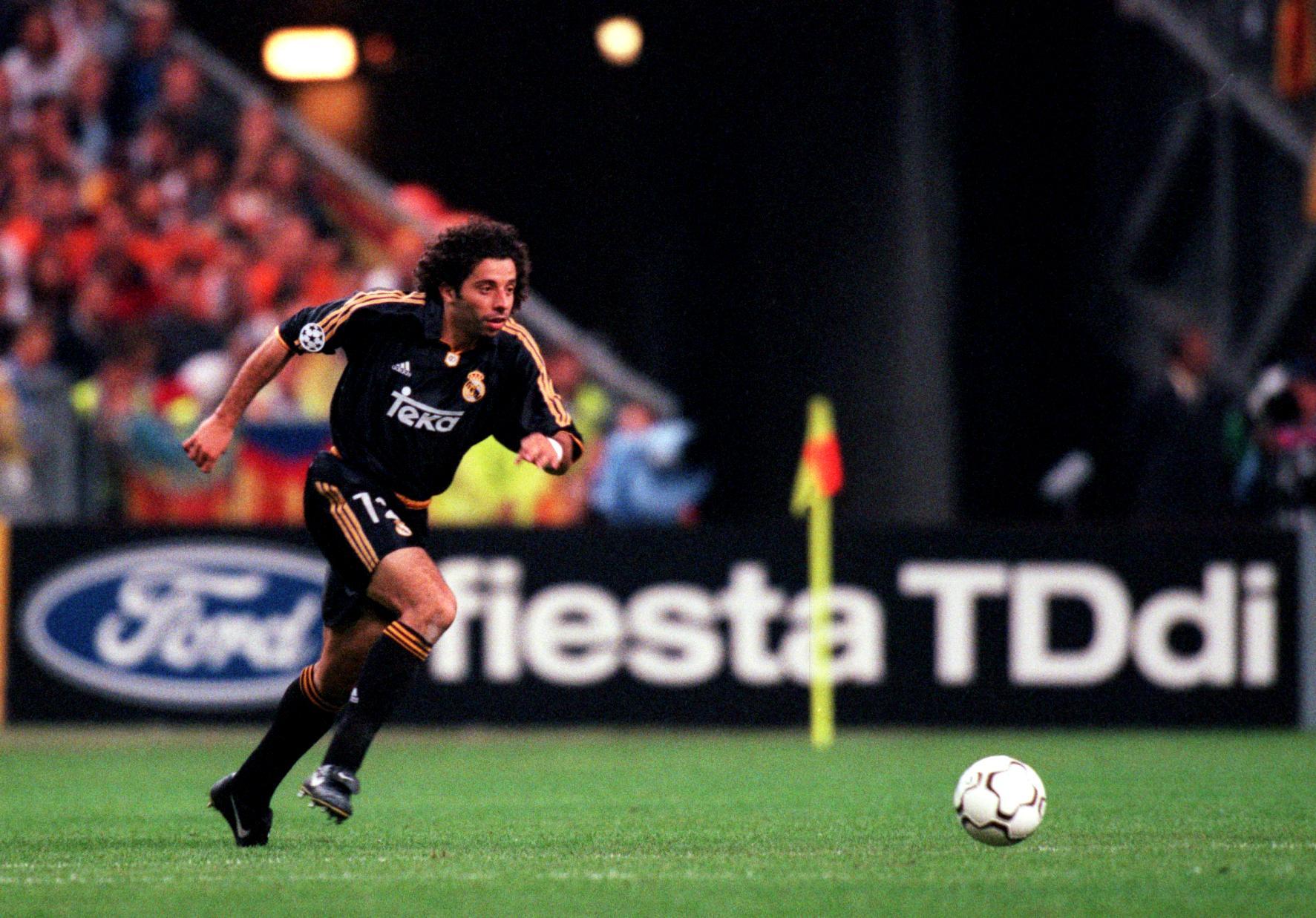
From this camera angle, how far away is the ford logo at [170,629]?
13.5 meters

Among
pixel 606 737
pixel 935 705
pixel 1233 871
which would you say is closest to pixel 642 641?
pixel 606 737

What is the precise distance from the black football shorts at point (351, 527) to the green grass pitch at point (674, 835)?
0.81 m

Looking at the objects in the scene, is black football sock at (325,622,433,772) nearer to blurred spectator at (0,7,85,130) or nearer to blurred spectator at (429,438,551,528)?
blurred spectator at (429,438,551,528)

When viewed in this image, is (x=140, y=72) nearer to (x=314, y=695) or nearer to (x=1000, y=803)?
(x=314, y=695)

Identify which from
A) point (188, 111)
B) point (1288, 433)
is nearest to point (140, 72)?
point (188, 111)

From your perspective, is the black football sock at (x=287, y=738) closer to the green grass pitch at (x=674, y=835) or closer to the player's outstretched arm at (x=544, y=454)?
the green grass pitch at (x=674, y=835)

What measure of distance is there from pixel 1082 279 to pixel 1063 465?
12.9ft

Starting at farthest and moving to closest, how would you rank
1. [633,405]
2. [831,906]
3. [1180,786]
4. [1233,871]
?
1. [633,405]
2. [1180,786]
3. [1233,871]
4. [831,906]

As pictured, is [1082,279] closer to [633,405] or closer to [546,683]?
[633,405]

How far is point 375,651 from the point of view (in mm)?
6980

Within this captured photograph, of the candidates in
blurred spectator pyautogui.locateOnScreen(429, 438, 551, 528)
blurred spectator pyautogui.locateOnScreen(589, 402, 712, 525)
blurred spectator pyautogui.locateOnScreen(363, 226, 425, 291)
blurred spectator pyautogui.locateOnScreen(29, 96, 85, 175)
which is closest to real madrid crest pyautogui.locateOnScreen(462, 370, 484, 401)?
blurred spectator pyautogui.locateOnScreen(429, 438, 551, 528)

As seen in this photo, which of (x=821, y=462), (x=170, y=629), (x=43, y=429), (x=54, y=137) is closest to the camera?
(x=821, y=462)

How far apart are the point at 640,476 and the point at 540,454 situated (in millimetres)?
8067

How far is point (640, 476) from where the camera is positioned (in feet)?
48.6
